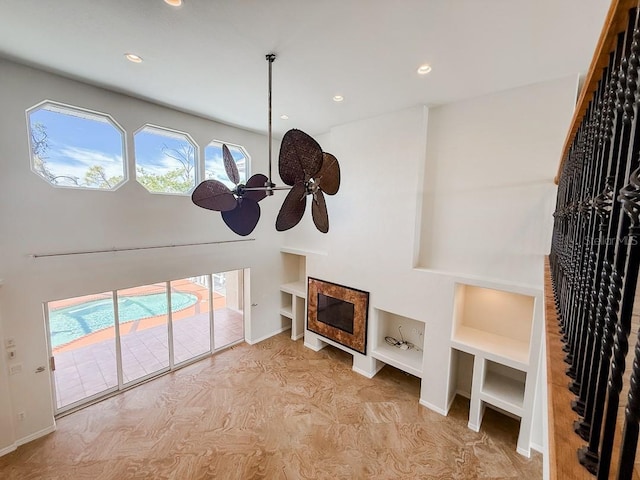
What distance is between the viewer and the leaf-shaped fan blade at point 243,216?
288 cm

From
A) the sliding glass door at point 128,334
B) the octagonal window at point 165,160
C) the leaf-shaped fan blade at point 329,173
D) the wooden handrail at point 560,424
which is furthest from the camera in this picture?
the octagonal window at point 165,160

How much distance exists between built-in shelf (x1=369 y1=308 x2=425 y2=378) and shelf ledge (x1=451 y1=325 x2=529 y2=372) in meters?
0.98

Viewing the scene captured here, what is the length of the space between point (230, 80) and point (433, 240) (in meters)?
4.27

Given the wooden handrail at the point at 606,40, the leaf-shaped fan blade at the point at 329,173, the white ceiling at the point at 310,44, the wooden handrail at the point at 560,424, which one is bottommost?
the wooden handrail at the point at 560,424

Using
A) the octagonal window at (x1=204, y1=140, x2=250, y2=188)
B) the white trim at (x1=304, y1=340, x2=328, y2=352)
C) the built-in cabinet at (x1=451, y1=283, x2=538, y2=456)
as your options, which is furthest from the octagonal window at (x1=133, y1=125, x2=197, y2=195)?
the built-in cabinet at (x1=451, y1=283, x2=538, y2=456)

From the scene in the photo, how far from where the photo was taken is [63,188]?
4066 millimetres

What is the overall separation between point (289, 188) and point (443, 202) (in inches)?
141

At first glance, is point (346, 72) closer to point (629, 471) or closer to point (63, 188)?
point (629, 471)

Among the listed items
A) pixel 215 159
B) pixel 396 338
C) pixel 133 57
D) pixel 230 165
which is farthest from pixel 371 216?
pixel 133 57

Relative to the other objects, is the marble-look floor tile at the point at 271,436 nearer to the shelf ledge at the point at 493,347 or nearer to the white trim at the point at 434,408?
the white trim at the point at 434,408

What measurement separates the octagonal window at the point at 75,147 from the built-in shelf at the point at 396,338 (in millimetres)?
5493

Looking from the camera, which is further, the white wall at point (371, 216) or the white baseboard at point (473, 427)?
the white baseboard at point (473, 427)

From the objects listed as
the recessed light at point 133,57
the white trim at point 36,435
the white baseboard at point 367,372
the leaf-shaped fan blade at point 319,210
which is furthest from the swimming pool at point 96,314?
the leaf-shaped fan blade at point 319,210

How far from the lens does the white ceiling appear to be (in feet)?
8.05
